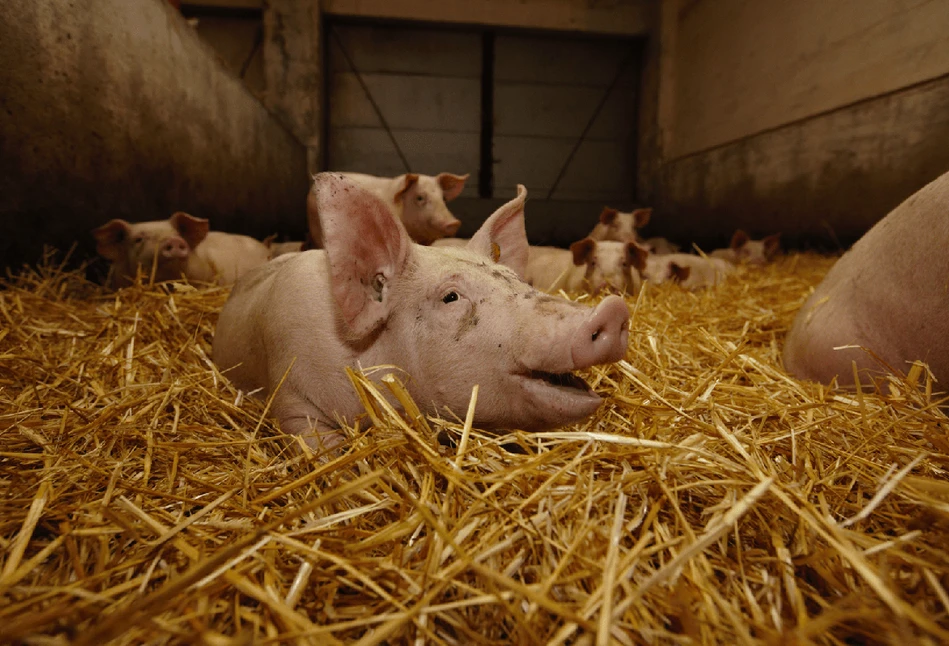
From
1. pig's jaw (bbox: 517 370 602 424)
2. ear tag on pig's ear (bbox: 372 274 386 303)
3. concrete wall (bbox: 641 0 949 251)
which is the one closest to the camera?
pig's jaw (bbox: 517 370 602 424)

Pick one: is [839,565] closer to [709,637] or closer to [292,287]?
[709,637]

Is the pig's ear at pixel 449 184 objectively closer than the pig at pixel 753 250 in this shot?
Yes

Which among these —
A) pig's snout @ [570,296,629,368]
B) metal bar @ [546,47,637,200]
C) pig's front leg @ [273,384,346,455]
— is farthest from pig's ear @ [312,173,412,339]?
metal bar @ [546,47,637,200]

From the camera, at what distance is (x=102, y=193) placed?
11.9 feet

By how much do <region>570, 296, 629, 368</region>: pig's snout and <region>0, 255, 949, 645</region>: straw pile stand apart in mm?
203

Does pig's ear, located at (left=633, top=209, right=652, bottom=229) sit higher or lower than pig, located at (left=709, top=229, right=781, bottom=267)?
higher

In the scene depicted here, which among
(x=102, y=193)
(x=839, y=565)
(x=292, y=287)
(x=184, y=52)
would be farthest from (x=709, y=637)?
(x=184, y=52)

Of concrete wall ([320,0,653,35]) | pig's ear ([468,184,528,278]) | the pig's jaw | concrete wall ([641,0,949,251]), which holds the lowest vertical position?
the pig's jaw

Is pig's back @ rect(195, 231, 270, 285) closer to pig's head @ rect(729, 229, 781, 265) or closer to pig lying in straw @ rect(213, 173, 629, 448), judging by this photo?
pig lying in straw @ rect(213, 173, 629, 448)

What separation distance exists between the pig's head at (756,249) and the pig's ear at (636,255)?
2.68 meters

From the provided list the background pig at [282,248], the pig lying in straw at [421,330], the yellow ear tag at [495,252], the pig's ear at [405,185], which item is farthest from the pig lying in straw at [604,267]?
the pig lying in straw at [421,330]

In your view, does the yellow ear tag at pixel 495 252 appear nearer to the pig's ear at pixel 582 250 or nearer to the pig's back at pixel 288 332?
the pig's back at pixel 288 332

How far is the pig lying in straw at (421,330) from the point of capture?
133 cm

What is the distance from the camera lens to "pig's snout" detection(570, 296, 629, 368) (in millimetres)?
1229
